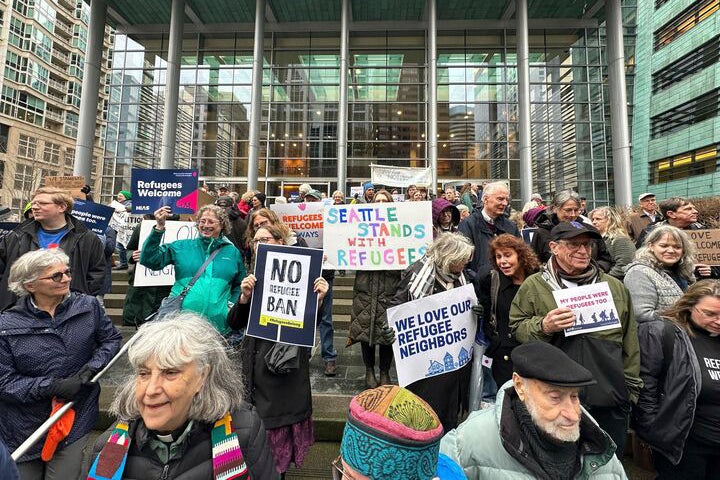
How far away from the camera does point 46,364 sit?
7.18 ft

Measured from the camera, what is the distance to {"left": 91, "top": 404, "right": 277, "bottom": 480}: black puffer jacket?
146 centimetres

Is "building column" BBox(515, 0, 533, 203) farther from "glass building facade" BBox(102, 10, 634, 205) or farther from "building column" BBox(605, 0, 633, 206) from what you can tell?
"building column" BBox(605, 0, 633, 206)

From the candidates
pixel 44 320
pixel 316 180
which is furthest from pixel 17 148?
pixel 44 320

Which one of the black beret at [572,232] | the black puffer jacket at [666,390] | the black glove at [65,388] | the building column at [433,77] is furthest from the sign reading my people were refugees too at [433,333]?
the building column at [433,77]

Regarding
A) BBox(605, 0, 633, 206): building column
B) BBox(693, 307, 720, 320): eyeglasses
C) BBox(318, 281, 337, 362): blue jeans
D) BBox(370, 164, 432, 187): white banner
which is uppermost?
BBox(605, 0, 633, 206): building column

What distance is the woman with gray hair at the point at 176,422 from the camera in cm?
146

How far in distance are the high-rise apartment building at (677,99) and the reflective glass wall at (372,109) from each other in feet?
30.7

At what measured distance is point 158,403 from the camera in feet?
4.77

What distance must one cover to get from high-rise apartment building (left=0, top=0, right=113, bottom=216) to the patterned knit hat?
161ft

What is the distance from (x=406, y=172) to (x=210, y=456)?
30.2 ft

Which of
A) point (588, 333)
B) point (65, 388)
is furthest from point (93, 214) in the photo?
point (588, 333)

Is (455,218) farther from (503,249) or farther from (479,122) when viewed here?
(479,122)

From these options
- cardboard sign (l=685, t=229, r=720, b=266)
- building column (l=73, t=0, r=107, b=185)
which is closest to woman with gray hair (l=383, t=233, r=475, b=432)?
cardboard sign (l=685, t=229, r=720, b=266)

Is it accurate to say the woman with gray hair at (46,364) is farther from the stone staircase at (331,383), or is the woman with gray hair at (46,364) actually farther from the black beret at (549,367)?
the black beret at (549,367)
